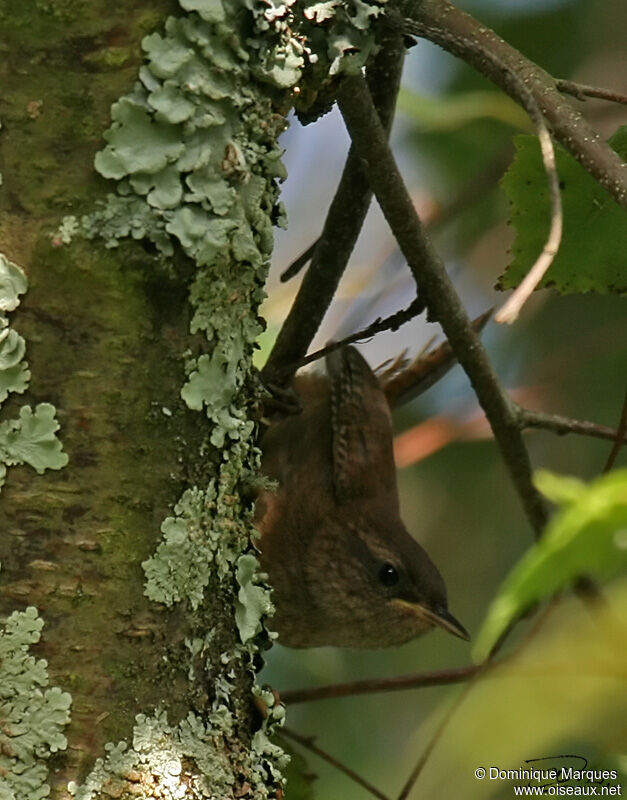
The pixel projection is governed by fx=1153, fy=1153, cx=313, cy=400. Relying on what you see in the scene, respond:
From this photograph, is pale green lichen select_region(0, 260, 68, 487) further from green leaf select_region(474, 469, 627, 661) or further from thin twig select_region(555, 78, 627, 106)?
thin twig select_region(555, 78, 627, 106)

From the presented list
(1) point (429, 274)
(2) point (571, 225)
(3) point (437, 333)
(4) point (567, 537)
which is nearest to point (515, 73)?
(2) point (571, 225)

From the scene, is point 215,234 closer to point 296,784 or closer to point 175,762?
point 175,762

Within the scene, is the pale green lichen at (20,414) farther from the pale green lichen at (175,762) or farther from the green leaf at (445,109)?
the green leaf at (445,109)

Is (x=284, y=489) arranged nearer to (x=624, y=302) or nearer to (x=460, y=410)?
(x=460, y=410)

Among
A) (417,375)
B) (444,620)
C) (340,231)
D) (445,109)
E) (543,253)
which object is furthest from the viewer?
(417,375)

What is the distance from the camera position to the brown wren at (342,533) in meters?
3.47

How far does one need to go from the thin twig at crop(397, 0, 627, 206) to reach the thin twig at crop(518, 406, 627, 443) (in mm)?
813

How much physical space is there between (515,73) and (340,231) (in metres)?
0.87

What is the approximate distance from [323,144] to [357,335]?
2.61m

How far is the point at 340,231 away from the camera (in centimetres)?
254

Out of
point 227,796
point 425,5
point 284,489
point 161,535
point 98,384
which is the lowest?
point 284,489

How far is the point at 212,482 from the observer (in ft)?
5.22

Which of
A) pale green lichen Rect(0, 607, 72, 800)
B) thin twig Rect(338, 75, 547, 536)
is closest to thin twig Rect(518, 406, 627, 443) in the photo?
thin twig Rect(338, 75, 547, 536)

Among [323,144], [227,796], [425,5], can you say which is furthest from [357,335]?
[323,144]
